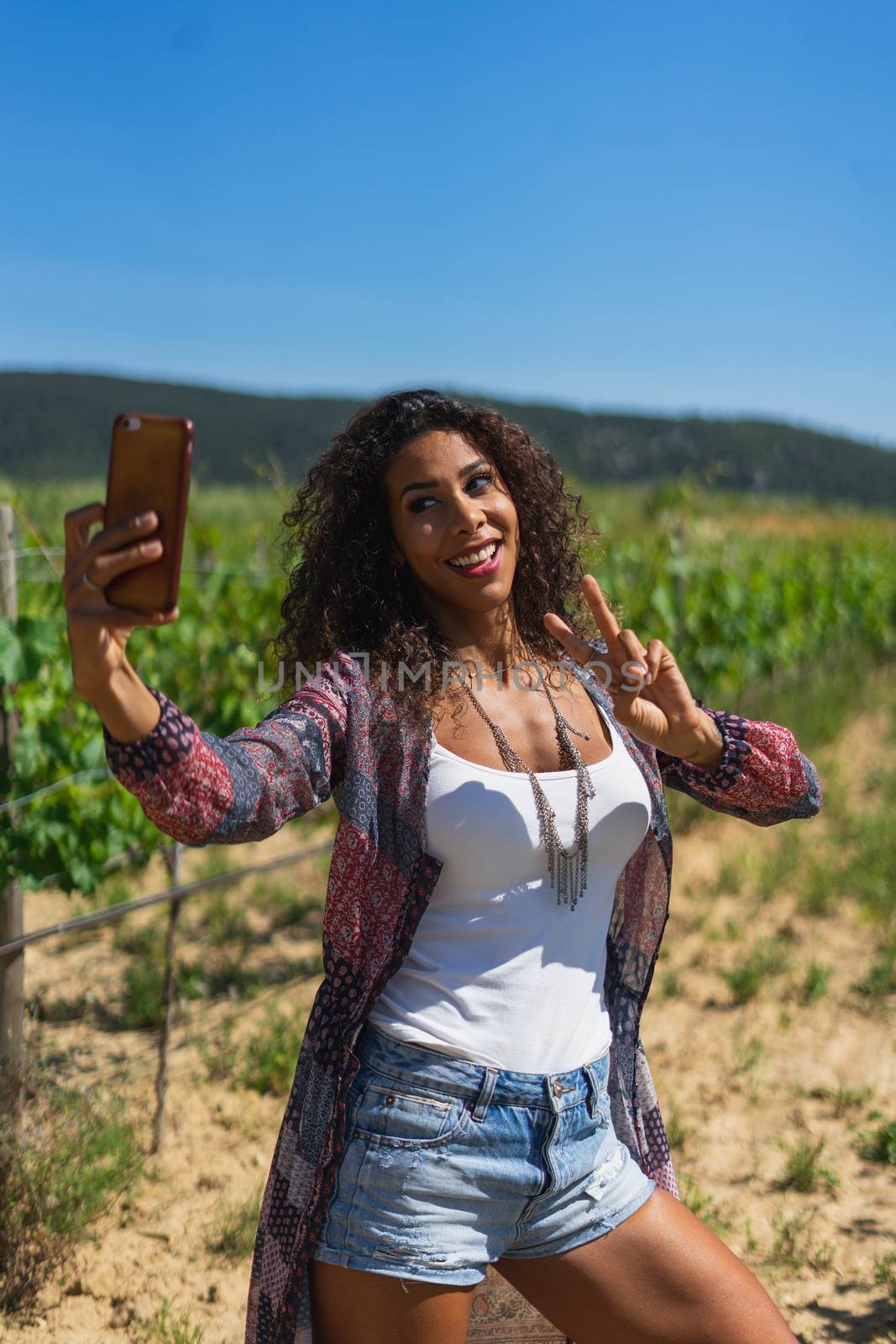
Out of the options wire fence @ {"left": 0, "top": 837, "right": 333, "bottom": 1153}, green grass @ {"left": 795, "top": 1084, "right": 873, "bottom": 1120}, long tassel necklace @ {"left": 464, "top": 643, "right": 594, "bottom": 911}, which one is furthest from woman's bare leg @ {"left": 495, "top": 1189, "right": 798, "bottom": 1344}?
green grass @ {"left": 795, "top": 1084, "right": 873, "bottom": 1120}

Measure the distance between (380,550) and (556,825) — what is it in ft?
1.62

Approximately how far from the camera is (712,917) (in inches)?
193

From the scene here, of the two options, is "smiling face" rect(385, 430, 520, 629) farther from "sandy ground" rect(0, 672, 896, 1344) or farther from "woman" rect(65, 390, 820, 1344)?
"sandy ground" rect(0, 672, 896, 1344)

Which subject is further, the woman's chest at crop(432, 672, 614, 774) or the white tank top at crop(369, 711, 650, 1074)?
the woman's chest at crop(432, 672, 614, 774)

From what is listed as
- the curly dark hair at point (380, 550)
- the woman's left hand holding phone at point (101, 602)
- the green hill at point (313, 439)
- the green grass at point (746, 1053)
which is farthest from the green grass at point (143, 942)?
the green hill at point (313, 439)

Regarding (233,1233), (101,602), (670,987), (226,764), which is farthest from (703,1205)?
(101,602)

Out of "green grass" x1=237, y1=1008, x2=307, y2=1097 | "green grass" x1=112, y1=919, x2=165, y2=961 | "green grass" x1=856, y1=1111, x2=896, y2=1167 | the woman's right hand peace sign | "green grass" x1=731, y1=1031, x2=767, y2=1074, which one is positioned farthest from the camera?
"green grass" x1=112, y1=919, x2=165, y2=961

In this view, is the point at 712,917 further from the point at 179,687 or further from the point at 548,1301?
the point at 548,1301

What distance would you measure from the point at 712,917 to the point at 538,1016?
363cm

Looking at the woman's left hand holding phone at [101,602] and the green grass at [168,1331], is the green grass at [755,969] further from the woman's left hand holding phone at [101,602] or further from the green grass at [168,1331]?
the woman's left hand holding phone at [101,602]

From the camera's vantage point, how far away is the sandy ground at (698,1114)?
2.57 m

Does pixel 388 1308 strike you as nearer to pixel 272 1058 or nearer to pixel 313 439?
pixel 272 1058

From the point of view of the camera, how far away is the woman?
139 centimetres

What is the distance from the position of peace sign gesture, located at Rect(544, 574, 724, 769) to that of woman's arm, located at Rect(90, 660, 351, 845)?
1.14ft
